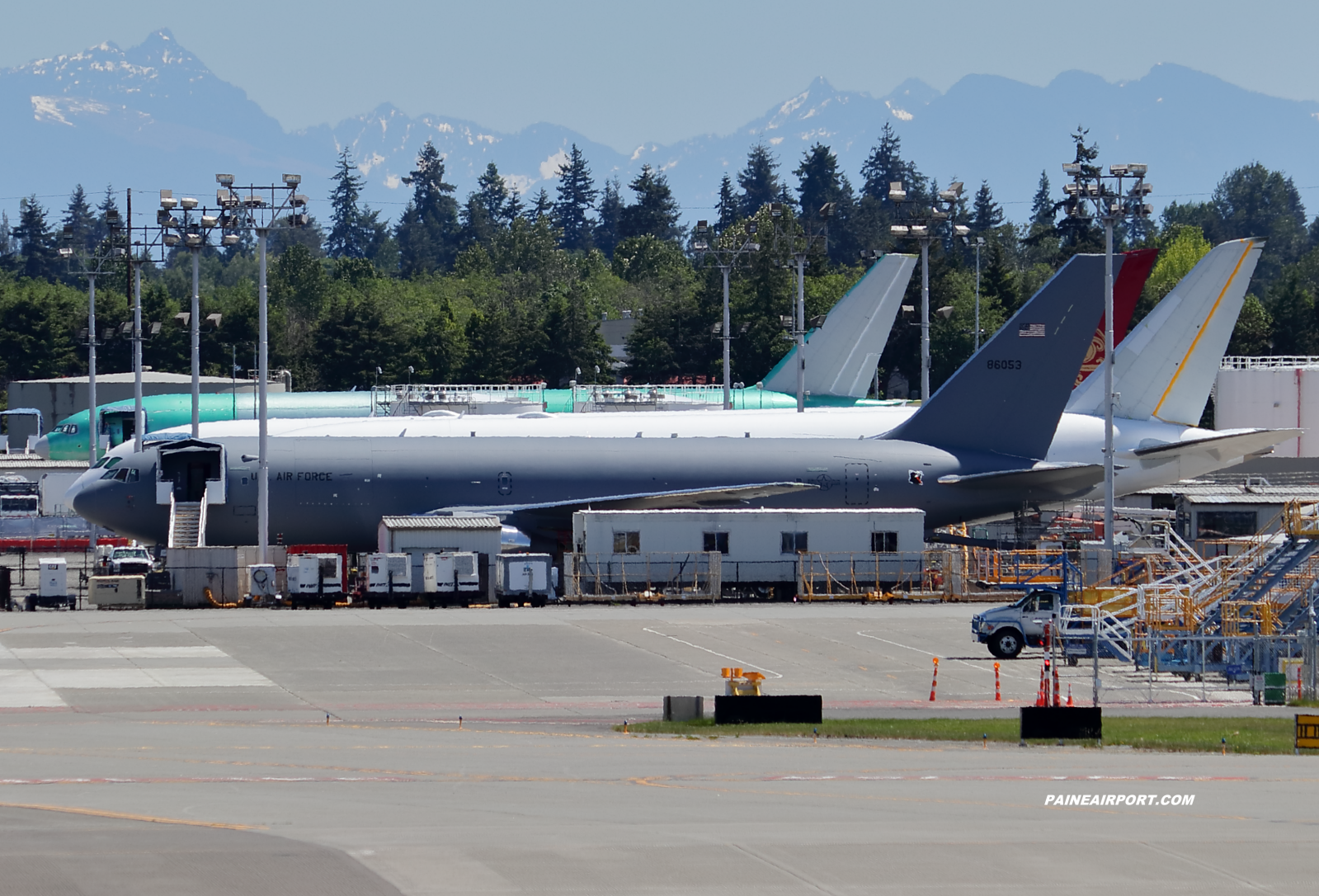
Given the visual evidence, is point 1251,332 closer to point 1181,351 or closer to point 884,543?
point 1181,351

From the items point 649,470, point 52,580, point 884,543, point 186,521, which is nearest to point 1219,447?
point 884,543

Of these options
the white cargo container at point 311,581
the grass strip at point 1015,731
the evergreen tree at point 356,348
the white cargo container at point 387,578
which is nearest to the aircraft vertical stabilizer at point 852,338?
the white cargo container at point 387,578

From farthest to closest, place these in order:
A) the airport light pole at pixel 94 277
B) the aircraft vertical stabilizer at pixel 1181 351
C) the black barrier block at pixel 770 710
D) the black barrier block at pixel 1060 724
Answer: the airport light pole at pixel 94 277 → the aircraft vertical stabilizer at pixel 1181 351 → the black barrier block at pixel 770 710 → the black barrier block at pixel 1060 724

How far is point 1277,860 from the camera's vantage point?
57.9ft

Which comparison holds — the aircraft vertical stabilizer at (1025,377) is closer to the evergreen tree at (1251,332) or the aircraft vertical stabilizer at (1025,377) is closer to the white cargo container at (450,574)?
the white cargo container at (450,574)

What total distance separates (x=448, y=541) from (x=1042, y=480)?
20977mm

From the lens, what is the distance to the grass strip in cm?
2734

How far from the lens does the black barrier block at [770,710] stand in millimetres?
29172

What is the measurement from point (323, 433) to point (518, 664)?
2402cm

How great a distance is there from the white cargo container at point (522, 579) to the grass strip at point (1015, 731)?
21.5m

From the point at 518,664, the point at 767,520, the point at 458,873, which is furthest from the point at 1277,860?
the point at 767,520

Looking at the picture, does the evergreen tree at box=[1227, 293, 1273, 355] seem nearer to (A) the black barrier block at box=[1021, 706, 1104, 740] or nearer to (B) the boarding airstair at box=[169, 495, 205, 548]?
(B) the boarding airstair at box=[169, 495, 205, 548]

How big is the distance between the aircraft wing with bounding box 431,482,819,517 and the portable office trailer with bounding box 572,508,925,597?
2.02 m

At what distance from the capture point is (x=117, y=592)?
50.2m
